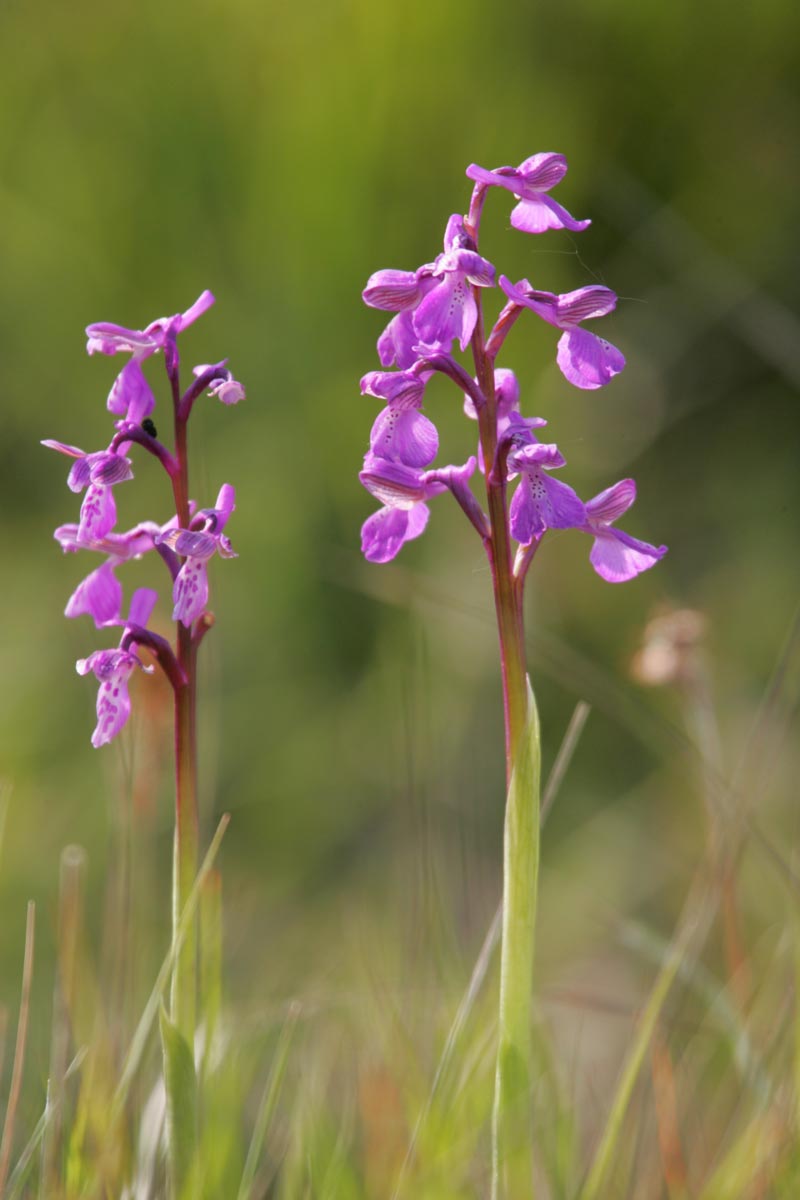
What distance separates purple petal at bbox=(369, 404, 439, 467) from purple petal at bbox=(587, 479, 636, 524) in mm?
113

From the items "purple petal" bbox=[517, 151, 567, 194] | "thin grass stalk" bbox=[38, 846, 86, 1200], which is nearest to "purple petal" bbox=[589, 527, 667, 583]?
"purple petal" bbox=[517, 151, 567, 194]

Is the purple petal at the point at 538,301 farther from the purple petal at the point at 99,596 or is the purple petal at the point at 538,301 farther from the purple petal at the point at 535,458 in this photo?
the purple petal at the point at 99,596

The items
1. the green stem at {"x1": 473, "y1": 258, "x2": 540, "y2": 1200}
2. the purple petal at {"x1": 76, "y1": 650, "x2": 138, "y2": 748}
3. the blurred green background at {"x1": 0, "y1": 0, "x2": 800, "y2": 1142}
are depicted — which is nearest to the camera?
the green stem at {"x1": 473, "y1": 258, "x2": 540, "y2": 1200}

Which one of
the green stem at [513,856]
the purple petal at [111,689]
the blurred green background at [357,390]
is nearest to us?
the green stem at [513,856]

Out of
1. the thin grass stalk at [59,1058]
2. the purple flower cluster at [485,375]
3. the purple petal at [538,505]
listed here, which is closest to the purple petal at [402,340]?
the purple flower cluster at [485,375]

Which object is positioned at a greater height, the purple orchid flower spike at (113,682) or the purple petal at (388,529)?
the purple petal at (388,529)

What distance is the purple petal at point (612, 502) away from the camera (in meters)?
0.80

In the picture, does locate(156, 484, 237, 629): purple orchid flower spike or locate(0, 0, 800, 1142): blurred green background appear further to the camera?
locate(0, 0, 800, 1142): blurred green background

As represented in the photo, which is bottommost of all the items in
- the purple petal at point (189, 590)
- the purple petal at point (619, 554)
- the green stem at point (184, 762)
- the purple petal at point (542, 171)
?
the green stem at point (184, 762)

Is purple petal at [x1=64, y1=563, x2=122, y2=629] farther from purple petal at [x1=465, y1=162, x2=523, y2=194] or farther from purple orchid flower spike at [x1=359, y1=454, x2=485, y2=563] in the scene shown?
purple petal at [x1=465, y1=162, x2=523, y2=194]

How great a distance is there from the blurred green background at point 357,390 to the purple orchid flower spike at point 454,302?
4.67ft

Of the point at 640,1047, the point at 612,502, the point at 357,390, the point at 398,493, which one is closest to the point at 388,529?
the point at 398,493

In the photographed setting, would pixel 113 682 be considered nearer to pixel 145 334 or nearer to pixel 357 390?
pixel 145 334

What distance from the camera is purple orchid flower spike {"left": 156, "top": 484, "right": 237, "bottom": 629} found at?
754 mm
